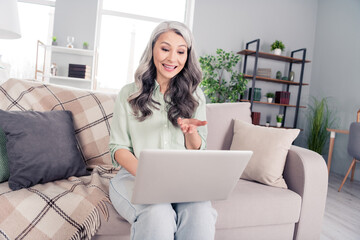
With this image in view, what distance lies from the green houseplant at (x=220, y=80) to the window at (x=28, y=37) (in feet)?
8.67

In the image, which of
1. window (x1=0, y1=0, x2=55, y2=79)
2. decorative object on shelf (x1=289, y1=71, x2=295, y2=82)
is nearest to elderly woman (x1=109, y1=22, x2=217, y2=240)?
decorative object on shelf (x1=289, y1=71, x2=295, y2=82)

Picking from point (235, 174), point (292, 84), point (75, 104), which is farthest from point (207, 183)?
point (292, 84)

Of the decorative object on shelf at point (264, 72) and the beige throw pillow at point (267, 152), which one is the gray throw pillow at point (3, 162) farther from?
the decorative object on shelf at point (264, 72)

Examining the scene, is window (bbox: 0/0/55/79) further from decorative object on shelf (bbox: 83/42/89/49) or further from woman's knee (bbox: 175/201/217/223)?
woman's knee (bbox: 175/201/217/223)

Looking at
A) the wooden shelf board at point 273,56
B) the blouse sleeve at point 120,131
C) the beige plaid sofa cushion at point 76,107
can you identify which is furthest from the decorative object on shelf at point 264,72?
the blouse sleeve at point 120,131

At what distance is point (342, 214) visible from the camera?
2.34 metres

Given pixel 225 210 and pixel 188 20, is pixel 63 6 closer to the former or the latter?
pixel 188 20

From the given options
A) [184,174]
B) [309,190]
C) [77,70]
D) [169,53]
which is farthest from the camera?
[77,70]

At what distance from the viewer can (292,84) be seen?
15.8 ft

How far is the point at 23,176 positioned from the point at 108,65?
368cm

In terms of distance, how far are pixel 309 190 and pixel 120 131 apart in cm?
102

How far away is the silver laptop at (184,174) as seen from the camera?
2.52 feet

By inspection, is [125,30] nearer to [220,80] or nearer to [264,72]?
[220,80]

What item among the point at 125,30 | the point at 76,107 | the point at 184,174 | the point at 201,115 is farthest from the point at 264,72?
the point at 184,174
